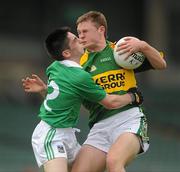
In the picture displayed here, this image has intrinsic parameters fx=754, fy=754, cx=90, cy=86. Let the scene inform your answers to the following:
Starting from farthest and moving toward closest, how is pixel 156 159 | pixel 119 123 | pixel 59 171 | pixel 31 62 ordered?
pixel 31 62
pixel 156 159
pixel 119 123
pixel 59 171

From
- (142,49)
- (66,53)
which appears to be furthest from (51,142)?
(142,49)

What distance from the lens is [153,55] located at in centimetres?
659

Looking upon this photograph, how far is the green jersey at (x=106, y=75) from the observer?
664 cm

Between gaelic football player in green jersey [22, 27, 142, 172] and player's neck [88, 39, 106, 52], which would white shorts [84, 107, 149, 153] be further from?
player's neck [88, 39, 106, 52]

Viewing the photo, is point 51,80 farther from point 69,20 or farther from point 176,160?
point 69,20

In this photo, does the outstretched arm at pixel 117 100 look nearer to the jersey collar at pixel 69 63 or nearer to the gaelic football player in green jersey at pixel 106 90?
the gaelic football player in green jersey at pixel 106 90

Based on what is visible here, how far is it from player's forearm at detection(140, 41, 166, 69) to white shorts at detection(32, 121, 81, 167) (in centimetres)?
92

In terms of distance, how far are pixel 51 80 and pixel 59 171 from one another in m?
0.82

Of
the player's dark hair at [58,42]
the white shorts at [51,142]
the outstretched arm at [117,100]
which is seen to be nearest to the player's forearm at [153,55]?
the outstretched arm at [117,100]

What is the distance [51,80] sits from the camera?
646cm

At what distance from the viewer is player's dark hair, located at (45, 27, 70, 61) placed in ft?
21.1

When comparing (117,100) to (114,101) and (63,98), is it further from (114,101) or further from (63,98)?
(63,98)

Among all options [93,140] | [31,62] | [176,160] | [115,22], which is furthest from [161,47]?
[93,140]

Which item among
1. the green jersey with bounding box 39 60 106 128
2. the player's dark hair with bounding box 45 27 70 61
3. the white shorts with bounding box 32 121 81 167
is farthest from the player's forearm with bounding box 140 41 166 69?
the white shorts with bounding box 32 121 81 167
